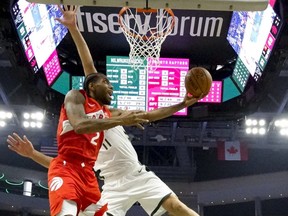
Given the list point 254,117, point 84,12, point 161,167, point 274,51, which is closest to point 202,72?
point 274,51

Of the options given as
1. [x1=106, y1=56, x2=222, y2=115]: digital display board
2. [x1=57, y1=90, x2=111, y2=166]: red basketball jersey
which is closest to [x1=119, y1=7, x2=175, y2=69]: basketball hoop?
[x1=106, y1=56, x2=222, y2=115]: digital display board

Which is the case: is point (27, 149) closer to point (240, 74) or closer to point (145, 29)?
point (145, 29)

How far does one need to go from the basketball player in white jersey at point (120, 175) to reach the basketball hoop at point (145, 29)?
11.2ft

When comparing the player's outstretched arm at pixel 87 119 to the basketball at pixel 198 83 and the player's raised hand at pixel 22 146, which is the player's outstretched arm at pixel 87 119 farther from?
the player's raised hand at pixel 22 146

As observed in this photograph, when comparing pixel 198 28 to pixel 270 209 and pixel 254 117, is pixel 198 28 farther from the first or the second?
pixel 270 209

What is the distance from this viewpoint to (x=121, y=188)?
478 cm

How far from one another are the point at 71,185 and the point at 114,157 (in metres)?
1.00

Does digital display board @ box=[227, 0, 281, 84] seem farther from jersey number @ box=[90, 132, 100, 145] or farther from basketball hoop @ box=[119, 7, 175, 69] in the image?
jersey number @ box=[90, 132, 100, 145]

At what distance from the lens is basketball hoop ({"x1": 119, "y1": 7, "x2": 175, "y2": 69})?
839 cm

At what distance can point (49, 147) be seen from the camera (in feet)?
43.3

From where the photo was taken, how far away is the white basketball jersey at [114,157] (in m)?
4.89

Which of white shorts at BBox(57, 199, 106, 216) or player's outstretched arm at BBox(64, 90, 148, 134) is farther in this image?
white shorts at BBox(57, 199, 106, 216)

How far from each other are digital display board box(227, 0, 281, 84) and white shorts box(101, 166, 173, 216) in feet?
13.8

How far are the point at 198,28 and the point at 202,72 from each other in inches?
217
